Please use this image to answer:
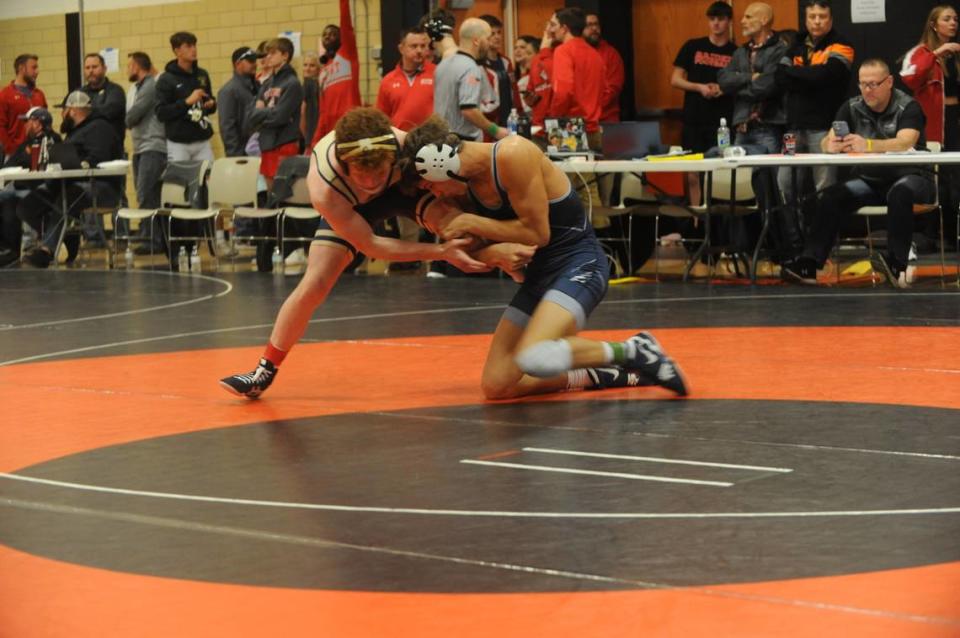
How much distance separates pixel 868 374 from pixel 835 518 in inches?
91.5

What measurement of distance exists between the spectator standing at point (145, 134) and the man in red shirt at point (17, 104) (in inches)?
77.4

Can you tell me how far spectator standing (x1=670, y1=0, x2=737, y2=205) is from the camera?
11.5 metres

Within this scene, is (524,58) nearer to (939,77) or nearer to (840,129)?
(939,77)

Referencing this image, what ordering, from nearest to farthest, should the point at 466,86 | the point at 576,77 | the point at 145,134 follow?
the point at 466,86
the point at 576,77
the point at 145,134

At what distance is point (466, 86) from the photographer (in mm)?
10086

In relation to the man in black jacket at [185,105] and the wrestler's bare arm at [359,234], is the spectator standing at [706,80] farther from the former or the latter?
the wrestler's bare arm at [359,234]

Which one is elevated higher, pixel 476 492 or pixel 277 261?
pixel 277 261

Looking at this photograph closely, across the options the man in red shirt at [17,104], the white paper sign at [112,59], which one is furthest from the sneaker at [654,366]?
the white paper sign at [112,59]

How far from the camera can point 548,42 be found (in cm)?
1191

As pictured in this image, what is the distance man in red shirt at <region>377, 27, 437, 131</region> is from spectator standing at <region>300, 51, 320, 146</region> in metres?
3.04

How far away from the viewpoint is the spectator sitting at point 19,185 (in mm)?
13711

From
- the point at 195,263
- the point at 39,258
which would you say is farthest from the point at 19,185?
the point at 195,263

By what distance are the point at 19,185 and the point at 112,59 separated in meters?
4.33

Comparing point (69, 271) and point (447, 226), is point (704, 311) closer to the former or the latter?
point (447, 226)
